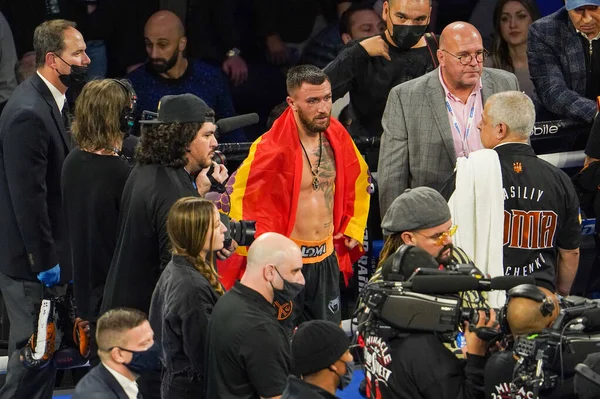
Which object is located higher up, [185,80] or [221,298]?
[185,80]

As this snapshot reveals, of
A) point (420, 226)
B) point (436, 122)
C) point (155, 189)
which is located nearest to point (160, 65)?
point (436, 122)

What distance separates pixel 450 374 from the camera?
A: 4.34m

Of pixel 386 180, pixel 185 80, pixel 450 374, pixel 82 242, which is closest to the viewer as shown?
pixel 450 374

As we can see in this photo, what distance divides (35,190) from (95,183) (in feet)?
1.41

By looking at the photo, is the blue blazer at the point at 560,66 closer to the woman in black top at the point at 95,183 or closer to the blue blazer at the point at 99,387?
the woman in black top at the point at 95,183

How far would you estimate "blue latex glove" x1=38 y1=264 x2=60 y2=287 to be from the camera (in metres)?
5.97

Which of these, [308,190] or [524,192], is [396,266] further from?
[308,190]

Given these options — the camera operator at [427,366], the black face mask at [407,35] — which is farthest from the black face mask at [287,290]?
the black face mask at [407,35]

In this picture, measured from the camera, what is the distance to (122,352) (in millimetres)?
4793

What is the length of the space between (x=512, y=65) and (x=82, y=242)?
337 cm

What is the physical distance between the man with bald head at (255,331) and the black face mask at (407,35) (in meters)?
2.24

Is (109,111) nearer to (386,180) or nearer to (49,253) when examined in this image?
(49,253)

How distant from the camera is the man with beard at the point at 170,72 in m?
7.54

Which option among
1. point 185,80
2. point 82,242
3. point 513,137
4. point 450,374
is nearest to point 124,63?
point 185,80
